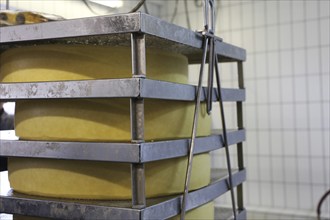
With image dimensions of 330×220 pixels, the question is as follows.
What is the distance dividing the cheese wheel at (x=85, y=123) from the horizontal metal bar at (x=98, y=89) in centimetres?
4

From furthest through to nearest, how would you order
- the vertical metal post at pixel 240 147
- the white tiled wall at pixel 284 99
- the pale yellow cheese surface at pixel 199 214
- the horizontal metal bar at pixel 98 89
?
the white tiled wall at pixel 284 99 → the vertical metal post at pixel 240 147 → the pale yellow cheese surface at pixel 199 214 → the horizontal metal bar at pixel 98 89

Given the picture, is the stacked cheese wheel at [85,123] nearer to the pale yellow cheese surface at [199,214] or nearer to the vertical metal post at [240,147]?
the pale yellow cheese surface at [199,214]

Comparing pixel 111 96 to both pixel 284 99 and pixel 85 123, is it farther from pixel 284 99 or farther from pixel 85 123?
pixel 284 99

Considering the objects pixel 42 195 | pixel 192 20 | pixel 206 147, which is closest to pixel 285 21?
pixel 192 20

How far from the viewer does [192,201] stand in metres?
0.65

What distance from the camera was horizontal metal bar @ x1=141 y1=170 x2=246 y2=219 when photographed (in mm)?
537

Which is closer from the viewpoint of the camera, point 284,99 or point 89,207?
point 89,207

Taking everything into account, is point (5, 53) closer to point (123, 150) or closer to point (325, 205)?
point (123, 150)

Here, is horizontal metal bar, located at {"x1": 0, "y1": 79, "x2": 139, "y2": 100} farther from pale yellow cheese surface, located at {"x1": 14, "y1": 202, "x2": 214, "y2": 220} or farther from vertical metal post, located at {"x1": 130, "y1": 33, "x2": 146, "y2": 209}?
pale yellow cheese surface, located at {"x1": 14, "y1": 202, "x2": 214, "y2": 220}

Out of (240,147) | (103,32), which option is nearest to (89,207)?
(103,32)

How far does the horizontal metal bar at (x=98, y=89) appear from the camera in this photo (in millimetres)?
513

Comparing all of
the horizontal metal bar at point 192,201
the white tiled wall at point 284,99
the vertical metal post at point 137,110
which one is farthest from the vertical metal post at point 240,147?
the white tiled wall at point 284,99

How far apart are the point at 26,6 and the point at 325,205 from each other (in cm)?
249

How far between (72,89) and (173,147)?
0.18 metres
